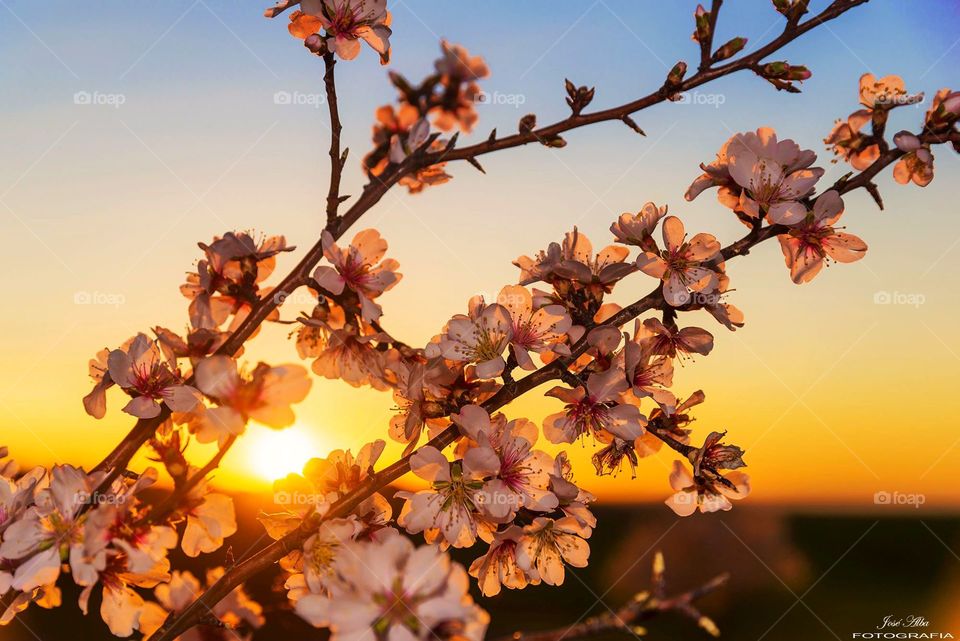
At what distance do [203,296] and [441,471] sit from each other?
483 mm

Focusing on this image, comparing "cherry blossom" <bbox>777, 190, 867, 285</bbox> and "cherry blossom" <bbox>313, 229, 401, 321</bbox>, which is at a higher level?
"cherry blossom" <bbox>777, 190, 867, 285</bbox>

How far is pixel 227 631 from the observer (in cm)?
113

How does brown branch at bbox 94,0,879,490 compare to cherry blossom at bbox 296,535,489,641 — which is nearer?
cherry blossom at bbox 296,535,489,641

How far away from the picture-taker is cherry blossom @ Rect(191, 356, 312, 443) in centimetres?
A: 84

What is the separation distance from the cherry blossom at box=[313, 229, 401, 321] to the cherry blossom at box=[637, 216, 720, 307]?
41 centimetres

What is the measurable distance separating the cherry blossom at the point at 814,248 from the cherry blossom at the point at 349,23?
77 centimetres

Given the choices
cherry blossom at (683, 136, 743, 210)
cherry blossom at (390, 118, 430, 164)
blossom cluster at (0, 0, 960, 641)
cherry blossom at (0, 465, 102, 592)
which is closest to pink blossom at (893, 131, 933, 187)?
blossom cluster at (0, 0, 960, 641)

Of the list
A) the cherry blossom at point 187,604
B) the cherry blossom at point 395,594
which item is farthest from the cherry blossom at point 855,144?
the cherry blossom at point 187,604

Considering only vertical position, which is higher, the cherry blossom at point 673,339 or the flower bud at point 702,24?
the flower bud at point 702,24

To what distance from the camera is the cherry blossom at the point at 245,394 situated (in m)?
0.84
